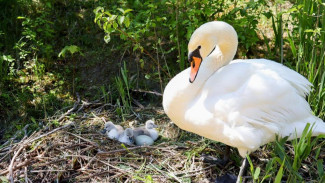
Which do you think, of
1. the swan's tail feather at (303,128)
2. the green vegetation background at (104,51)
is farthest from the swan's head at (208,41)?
the swan's tail feather at (303,128)

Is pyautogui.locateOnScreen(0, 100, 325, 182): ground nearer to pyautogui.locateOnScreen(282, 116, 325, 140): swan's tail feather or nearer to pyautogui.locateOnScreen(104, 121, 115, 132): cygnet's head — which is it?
pyautogui.locateOnScreen(104, 121, 115, 132): cygnet's head

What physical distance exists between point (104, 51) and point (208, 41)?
2.44 m

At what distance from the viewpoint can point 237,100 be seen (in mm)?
3266

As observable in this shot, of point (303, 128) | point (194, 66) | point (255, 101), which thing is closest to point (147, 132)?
point (194, 66)

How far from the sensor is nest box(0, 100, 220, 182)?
373 centimetres

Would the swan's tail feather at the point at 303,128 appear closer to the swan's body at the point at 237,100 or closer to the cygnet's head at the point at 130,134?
the swan's body at the point at 237,100

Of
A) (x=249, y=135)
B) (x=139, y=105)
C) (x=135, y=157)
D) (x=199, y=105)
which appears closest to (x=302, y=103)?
(x=249, y=135)

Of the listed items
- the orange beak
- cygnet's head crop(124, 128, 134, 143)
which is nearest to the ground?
cygnet's head crop(124, 128, 134, 143)

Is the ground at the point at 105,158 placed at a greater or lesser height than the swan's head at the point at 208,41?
lesser

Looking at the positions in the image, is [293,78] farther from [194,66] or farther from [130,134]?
[130,134]

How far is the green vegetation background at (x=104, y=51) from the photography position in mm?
4531

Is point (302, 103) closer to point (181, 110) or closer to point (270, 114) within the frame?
point (270, 114)

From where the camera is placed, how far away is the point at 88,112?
4.87m

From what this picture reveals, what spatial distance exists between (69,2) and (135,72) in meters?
1.74
